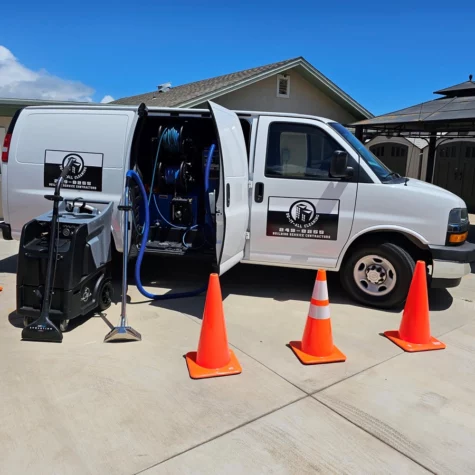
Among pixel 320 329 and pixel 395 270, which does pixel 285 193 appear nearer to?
pixel 395 270

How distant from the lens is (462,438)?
2916 mm

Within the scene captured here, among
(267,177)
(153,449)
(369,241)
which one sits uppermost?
(267,177)

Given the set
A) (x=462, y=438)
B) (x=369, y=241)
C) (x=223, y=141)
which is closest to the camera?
(x=462, y=438)

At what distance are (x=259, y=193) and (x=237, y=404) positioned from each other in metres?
2.64

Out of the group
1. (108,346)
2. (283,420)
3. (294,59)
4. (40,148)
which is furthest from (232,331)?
(294,59)

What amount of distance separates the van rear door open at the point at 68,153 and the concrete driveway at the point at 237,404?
1.47 metres

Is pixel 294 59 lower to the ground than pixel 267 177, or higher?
higher

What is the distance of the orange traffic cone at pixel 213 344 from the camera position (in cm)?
366

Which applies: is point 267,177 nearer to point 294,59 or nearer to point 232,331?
point 232,331

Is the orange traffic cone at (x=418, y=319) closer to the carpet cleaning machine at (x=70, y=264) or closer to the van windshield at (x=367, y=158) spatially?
the van windshield at (x=367, y=158)

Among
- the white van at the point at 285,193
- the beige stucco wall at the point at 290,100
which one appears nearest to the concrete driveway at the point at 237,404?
the white van at the point at 285,193

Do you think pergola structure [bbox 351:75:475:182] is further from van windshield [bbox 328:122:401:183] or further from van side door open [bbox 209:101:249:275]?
van side door open [bbox 209:101:249:275]

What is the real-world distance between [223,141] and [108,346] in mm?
2211

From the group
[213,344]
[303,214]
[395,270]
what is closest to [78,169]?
[303,214]
